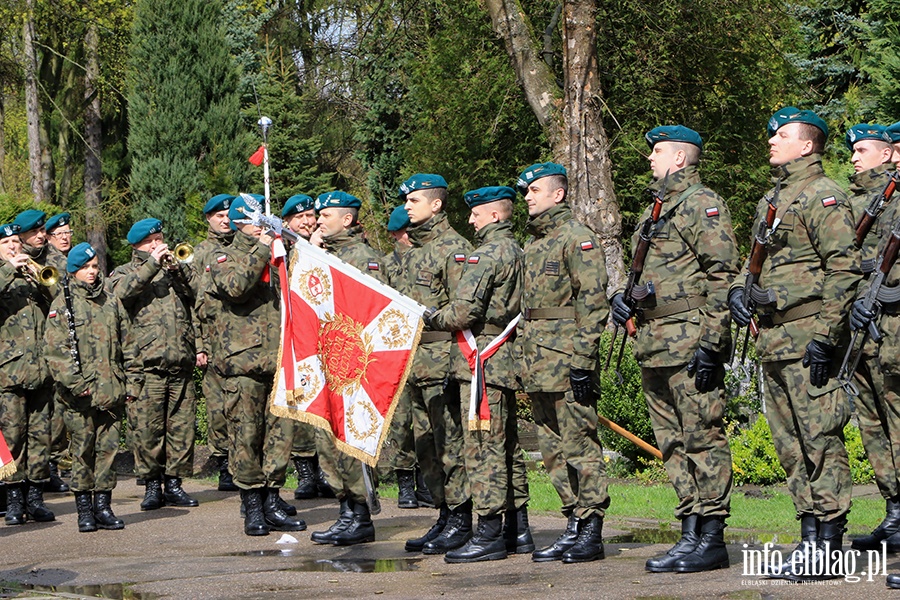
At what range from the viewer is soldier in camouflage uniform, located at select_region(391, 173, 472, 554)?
868 cm

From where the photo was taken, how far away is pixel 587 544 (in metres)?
7.88

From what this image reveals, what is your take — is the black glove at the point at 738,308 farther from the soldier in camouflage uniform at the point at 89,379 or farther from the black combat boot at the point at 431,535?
the soldier in camouflage uniform at the point at 89,379

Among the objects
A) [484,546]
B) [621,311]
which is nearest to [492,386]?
[484,546]

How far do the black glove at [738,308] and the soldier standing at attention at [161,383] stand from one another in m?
6.05

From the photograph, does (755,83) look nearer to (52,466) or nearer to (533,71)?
(533,71)

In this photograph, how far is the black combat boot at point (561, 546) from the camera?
7.98 meters

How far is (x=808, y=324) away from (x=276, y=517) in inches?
184

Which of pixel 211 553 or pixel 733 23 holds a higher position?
pixel 733 23

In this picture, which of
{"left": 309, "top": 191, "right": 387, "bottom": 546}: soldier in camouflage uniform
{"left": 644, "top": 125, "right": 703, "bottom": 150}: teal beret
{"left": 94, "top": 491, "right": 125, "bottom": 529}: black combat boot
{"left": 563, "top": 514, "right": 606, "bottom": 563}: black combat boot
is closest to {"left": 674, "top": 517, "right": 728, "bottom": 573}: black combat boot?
{"left": 563, "top": 514, "right": 606, "bottom": 563}: black combat boot

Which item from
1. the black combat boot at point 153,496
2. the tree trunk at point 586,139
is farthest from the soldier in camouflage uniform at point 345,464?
the tree trunk at point 586,139

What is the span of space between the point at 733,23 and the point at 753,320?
18363 millimetres

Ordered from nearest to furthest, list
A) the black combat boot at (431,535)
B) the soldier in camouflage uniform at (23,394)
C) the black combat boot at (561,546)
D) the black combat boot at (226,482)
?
the black combat boot at (561,546) → the black combat boot at (431,535) → the soldier in camouflage uniform at (23,394) → the black combat boot at (226,482)

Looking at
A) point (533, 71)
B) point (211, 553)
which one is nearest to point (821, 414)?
point (211, 553)

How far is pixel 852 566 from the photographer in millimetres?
6957
